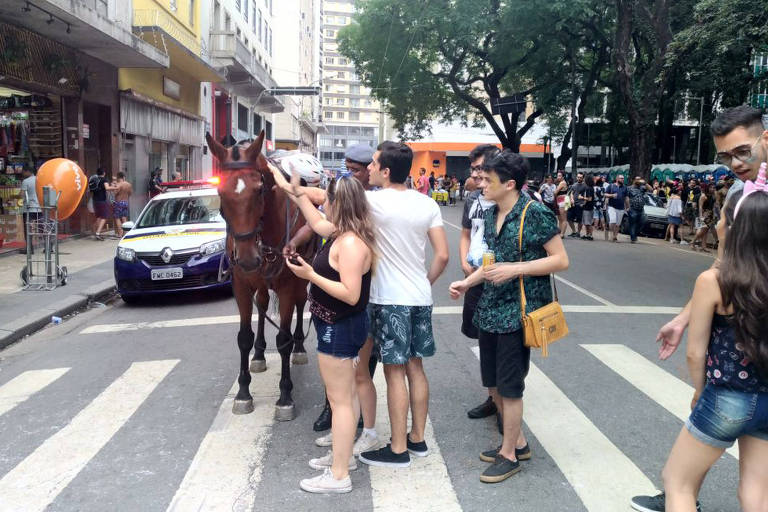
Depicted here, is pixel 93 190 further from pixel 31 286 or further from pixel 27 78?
pixel 31 286

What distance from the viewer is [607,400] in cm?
522

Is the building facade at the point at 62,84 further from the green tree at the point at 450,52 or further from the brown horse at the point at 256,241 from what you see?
the green tree at the point at 450,52

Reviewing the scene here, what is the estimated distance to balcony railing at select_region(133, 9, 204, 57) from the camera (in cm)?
1900

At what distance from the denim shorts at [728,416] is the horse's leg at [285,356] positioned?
9.63 feet

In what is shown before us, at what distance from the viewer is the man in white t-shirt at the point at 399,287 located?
381 centimetres

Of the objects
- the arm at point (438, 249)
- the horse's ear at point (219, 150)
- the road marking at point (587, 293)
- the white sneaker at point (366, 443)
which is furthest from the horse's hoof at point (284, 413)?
the road marking at point (587, 293)

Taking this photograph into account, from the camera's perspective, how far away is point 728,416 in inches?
102

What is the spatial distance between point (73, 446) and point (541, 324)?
10.3 ft

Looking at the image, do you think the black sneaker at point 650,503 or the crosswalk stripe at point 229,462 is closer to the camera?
the black sneaker at point 650,503

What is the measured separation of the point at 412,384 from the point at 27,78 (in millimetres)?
13575

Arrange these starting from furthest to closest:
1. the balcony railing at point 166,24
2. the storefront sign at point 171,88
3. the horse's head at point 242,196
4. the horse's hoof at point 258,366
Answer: the storefront sign at point 171,88, the balcony railing at point 166,24, the horse's hoof at point 258,366, the horse's head at point 242,196

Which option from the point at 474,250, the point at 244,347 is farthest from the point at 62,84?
the point at 474,250

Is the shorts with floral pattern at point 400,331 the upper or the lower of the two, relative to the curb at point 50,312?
upper

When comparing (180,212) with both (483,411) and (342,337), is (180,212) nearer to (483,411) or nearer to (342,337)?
(483,411)
